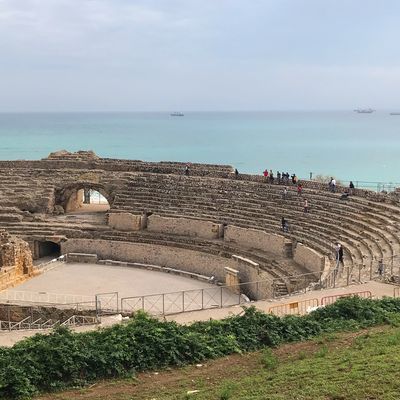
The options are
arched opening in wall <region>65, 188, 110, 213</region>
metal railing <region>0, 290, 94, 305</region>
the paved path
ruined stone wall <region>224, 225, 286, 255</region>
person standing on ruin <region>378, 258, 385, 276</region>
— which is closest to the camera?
the paved path

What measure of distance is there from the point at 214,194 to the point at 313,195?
18.2 ft

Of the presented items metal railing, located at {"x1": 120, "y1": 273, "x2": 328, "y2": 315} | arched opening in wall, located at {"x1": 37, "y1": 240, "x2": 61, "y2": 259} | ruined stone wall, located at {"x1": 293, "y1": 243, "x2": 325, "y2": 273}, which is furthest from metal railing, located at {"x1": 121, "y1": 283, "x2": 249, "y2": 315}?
arched opening in wall, located at {"x1": 37, "y1": 240, "x2": 61, "y2": 259}

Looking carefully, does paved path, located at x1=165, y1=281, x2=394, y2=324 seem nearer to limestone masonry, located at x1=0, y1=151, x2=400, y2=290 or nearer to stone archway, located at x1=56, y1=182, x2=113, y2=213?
limestone masonry, located at x1=0, y1=151, x2=400, y2=290

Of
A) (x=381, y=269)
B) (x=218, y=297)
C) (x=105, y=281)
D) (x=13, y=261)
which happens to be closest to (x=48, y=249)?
(x=13, y=261)

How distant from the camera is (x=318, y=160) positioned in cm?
9100

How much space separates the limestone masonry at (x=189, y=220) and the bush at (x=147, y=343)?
17.7ft

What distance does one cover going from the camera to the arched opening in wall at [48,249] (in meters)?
29.8

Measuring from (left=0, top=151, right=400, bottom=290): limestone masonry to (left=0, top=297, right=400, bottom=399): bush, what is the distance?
212 inches

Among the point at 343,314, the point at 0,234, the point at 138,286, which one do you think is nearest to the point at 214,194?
the point at 138,286

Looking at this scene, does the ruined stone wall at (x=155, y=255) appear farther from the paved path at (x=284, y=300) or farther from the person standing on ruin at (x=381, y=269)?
the paved path at (x=284, y=300)

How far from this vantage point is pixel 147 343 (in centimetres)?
1116

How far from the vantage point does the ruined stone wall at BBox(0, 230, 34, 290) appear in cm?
2422

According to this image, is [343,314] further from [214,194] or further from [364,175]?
[364,175]

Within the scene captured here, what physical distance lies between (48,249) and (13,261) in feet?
17.5
